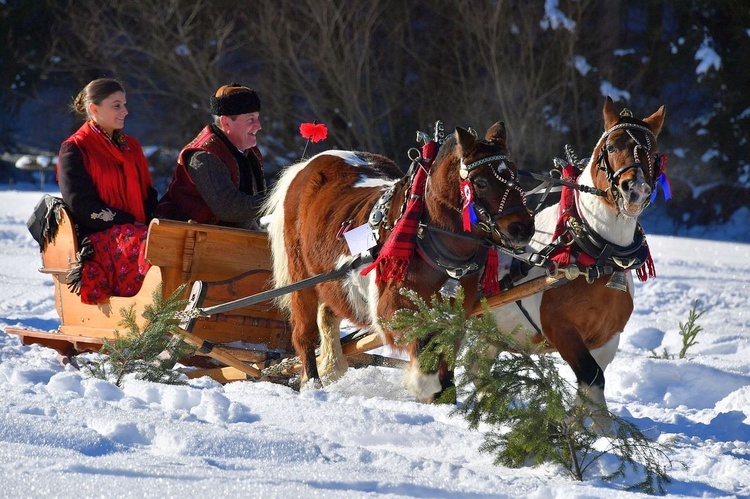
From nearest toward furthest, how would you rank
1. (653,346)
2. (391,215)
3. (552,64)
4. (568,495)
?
(568,495), (391,215), (653,346), (552,64)

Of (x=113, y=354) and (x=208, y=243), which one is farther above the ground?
(x=208, y=243)

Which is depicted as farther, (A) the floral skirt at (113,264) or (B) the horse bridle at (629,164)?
(A) the floral skirt at (113,264)

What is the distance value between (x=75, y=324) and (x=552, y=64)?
11.2m

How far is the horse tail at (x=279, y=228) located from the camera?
5402mm

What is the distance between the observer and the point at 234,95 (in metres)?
5.60

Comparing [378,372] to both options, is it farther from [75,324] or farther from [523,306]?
[75,324]

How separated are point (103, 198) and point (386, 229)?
183cm

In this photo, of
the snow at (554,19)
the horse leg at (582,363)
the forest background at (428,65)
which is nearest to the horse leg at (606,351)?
the horse leg at (582,363)

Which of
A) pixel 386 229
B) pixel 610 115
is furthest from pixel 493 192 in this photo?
pixel 610 115

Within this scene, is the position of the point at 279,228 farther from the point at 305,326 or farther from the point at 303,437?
the point at 303,437

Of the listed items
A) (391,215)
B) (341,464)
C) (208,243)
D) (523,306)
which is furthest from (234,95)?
(341,464)

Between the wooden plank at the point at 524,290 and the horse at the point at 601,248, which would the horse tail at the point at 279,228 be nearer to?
the wooden plank at the point at 524,290

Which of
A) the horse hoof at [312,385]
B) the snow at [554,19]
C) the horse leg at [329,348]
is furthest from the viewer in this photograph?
the snow at [554,19]

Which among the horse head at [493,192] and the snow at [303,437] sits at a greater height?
the horse head at [493,192]
